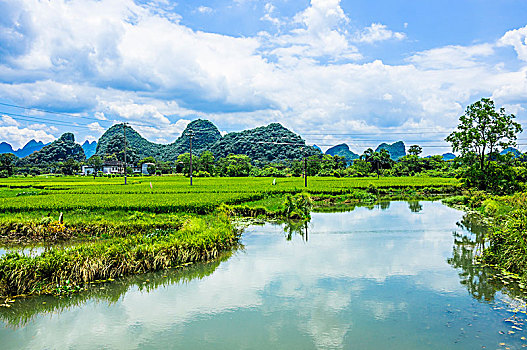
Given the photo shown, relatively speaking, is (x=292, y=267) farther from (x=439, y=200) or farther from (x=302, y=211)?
(x=439, y=200)

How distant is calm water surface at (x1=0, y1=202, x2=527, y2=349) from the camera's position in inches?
278

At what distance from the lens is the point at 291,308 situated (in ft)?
27.9

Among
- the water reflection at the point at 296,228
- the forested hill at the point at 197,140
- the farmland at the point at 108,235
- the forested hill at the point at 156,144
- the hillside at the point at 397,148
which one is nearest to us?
the farmland at the point at 108,235

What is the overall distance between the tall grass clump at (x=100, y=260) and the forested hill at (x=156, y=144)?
105 m

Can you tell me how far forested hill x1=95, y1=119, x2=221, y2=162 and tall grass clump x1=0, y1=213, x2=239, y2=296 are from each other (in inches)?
4140

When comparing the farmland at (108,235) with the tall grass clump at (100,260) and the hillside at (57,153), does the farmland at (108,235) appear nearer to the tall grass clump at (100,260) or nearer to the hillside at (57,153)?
the tall grass clump at (100,260)

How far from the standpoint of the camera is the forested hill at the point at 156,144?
116312mm

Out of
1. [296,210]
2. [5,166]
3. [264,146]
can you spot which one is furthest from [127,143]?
[296,210]

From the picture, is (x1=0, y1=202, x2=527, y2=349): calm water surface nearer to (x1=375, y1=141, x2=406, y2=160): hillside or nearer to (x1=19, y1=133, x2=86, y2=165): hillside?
(x1=19, y1=133, x2=86, y2=165): hillside

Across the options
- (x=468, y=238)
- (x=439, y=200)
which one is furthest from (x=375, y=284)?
(x=439, y=200)

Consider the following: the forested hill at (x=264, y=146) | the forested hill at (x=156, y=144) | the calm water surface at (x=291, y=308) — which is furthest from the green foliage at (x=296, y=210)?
the forested hill at (x=156, y=144)

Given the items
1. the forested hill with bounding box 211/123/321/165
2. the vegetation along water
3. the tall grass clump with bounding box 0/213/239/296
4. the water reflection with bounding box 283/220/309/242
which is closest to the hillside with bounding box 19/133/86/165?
the forested hill with bounding box 211/123/321/165

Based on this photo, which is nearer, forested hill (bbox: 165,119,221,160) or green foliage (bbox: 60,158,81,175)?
green foliage (bbox: 60,158,81,175)

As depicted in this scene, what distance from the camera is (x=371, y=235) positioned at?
55.1 ft
